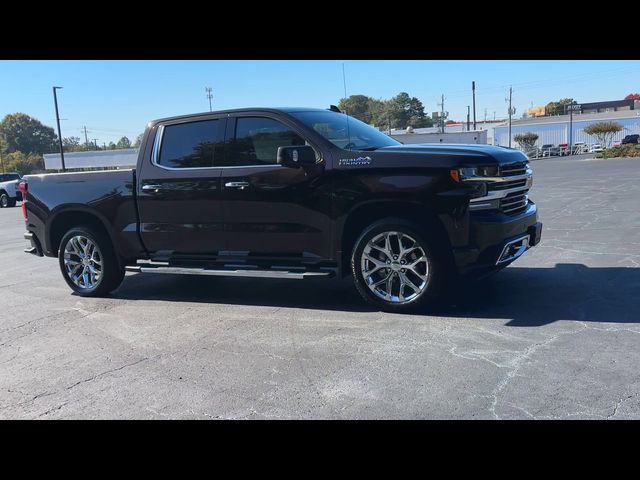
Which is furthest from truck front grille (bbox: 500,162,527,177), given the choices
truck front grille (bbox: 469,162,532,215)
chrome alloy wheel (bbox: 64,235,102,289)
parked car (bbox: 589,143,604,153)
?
parked car (bbox: 589,143,604,153)

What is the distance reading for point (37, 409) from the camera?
12.5 feet

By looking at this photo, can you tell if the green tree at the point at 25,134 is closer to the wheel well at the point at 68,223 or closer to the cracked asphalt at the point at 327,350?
the wheel well at the point at 68,223

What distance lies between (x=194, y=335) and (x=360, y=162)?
2307 millimetres

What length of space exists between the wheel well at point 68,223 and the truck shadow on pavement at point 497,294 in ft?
3.11

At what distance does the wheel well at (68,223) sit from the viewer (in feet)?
22.9

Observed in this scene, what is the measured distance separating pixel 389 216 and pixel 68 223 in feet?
14.1

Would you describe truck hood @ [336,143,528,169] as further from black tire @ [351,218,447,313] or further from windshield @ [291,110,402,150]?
black tire @ [351,218,447,313]

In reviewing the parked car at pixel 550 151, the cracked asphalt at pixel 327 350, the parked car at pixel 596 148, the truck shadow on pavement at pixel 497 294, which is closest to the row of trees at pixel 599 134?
the parked car at pixel 596 148

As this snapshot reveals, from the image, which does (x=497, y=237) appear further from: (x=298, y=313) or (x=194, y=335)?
(x=194, y=335)

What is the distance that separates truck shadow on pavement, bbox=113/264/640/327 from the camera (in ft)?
17.4

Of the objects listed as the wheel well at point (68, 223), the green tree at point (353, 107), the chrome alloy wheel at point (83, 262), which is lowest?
the chrome alloy wheel at point (83, 262)

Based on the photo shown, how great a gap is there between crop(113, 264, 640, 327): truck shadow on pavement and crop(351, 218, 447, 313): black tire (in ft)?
0.68

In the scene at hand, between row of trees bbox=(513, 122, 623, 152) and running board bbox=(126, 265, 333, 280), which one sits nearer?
running board bbox=(126, 265, 333, 280)
